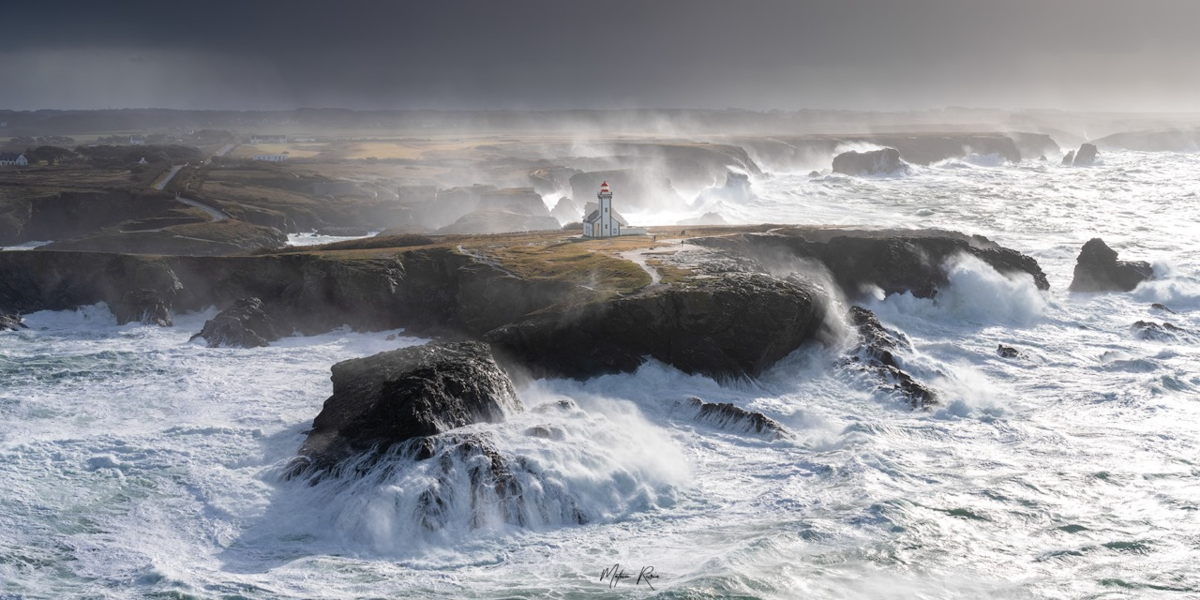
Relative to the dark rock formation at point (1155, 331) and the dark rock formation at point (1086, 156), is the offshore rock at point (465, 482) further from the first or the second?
the dark rock formation at point (1086, 156)

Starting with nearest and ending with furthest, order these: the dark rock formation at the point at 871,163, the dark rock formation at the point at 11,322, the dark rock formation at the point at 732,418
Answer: the dark rock formation at the point at 732,418 → the dark rock formation at the point at 11,322 → the dark rock formation at the point at 871,163

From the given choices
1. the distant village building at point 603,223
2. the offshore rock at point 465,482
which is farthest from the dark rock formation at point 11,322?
the distant village building at point 603,223

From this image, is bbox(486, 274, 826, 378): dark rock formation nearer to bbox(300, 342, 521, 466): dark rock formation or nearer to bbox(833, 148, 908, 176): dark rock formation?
bbox(300, 342, 521, 466): dark rock formation

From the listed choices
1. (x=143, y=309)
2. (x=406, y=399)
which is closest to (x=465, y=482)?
(x=406, y=399)

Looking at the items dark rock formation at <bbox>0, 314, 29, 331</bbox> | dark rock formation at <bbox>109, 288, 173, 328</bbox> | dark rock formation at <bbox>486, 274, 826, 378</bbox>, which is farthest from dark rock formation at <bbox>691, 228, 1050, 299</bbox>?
dark rock formation at <bbox>0, 314, 29, 331</bbox>

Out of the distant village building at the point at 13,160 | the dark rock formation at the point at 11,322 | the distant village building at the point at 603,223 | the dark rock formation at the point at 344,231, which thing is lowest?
the dark rock formation at the point at 11,322

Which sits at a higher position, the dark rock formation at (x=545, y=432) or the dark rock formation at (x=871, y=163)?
the dark rock formation at (x=871, y=163)

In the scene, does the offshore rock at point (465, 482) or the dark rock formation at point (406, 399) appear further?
the dark rock formation at point (406, 399)
